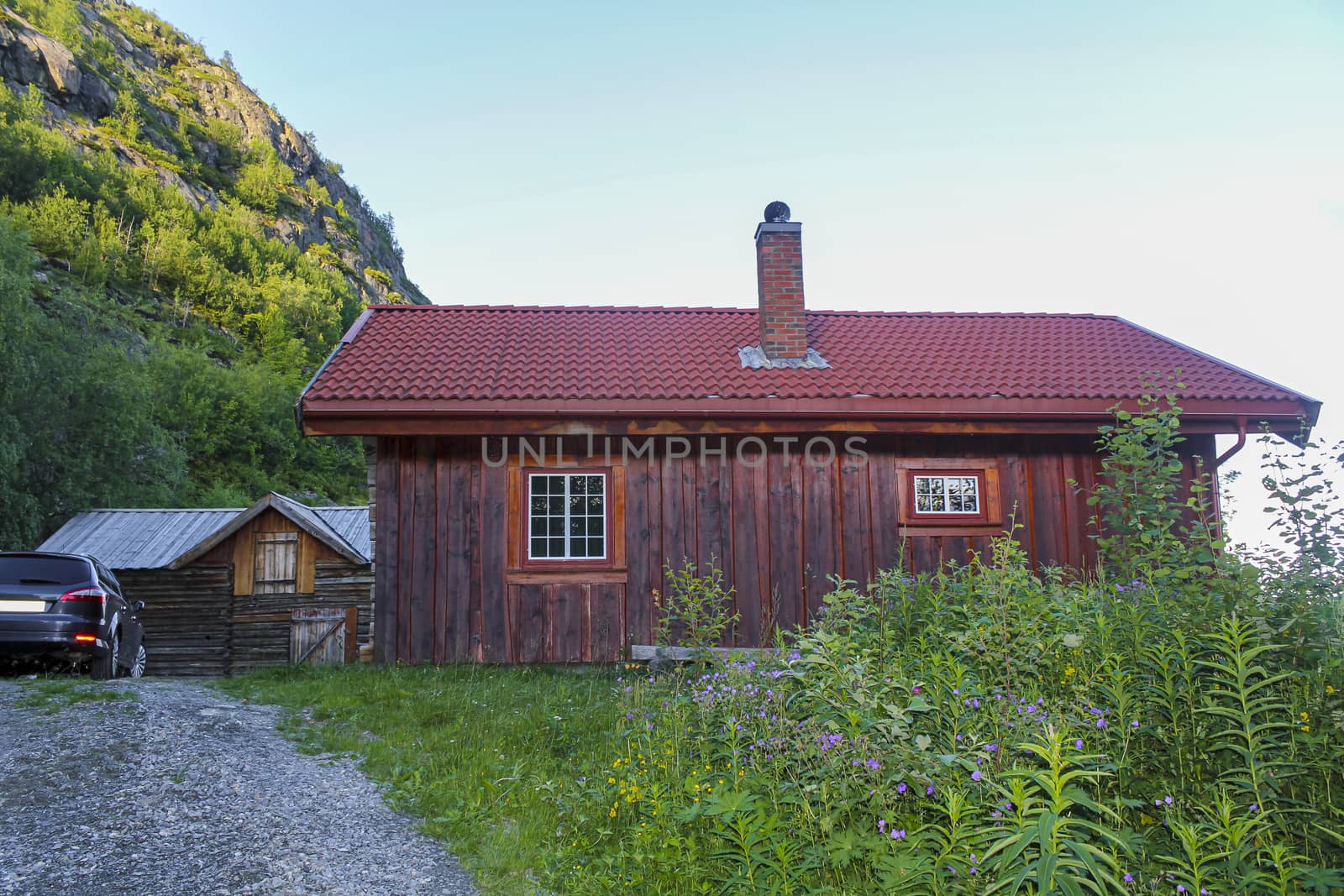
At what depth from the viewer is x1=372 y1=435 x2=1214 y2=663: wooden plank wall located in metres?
9.34

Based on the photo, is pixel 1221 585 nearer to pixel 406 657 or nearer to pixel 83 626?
pixel 406 657

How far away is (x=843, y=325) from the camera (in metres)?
12.0

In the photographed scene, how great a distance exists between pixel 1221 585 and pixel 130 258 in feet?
177

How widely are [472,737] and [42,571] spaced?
584 cm

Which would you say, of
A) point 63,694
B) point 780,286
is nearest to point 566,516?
point 780,286

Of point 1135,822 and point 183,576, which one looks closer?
point 1135,822

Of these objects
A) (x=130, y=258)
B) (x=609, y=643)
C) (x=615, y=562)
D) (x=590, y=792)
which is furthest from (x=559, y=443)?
(x=130, y=258)

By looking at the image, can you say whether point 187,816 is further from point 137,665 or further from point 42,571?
point 137,665

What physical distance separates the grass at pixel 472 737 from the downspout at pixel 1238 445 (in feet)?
25.7

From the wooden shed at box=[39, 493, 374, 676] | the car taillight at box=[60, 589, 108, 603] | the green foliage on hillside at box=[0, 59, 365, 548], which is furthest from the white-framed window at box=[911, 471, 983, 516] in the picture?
the green foliage on hillside at box=[0, 59, 365, 548]

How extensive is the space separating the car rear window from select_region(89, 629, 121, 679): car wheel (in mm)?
786

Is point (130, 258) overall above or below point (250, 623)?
above

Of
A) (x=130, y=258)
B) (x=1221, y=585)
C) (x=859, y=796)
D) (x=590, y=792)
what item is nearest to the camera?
(x=859, y=796)

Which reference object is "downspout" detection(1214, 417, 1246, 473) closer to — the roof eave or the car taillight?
the roof eave
